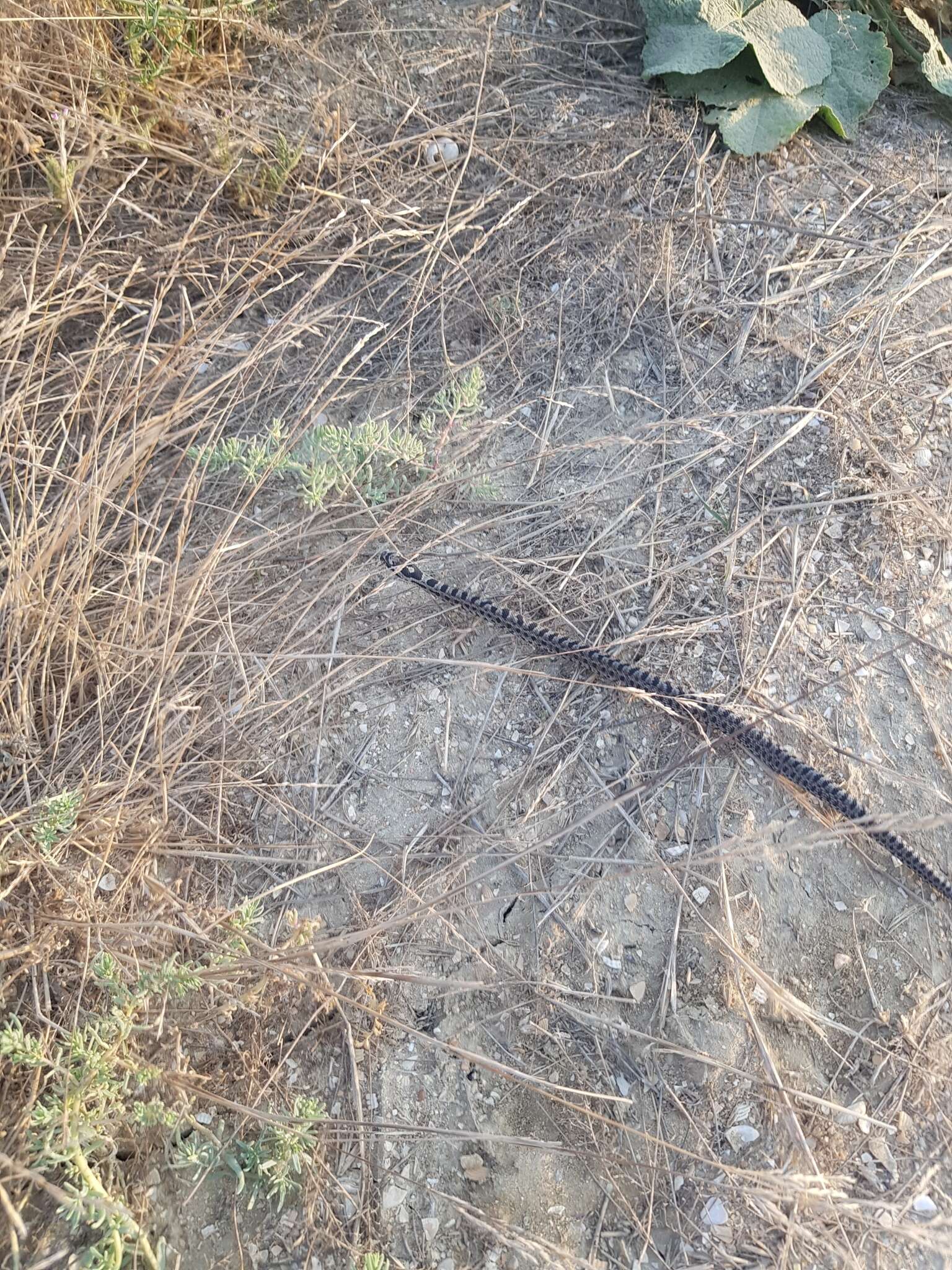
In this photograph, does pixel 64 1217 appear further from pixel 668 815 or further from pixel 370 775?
pixel 668 815

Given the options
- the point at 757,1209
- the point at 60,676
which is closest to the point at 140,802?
the point at 60,676

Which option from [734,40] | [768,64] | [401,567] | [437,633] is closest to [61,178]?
[401,567]

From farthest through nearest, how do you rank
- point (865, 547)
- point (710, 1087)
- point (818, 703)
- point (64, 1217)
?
point (865, 547) → point (818, 703) → point (710, 1087) → point (64, 1217)

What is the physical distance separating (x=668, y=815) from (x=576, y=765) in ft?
0.82

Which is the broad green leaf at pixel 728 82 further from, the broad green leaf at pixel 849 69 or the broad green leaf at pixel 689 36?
the broad green leaf at pixel 849 69

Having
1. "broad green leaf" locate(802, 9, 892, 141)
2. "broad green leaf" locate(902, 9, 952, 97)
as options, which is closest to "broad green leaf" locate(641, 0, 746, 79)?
"broad green leaf" locate(802, 9, 892, 141)

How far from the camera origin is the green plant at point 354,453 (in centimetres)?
236

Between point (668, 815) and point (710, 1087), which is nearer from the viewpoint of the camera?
point (710, 1087)

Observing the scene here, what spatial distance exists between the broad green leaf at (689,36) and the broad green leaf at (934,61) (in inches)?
26.3

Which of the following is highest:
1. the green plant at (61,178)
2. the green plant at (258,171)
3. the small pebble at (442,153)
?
the small pebble at (442,153)

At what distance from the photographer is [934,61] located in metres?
3.25

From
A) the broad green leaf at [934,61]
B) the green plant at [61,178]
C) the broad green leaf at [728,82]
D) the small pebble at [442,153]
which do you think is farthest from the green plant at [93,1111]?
→ the broad green leaf at [934,61]

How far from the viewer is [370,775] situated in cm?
229

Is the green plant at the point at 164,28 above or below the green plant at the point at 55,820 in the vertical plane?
above
